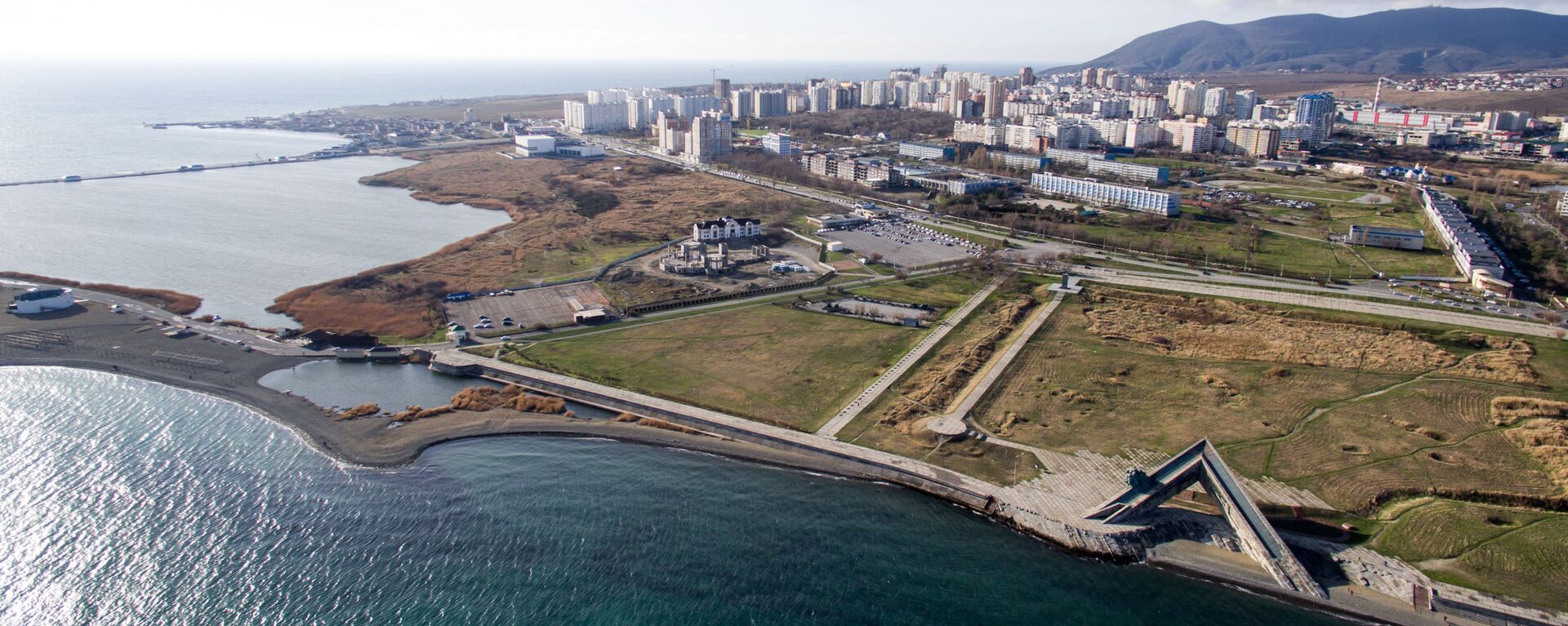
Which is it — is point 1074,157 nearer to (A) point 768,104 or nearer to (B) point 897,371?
(A) point 768,104

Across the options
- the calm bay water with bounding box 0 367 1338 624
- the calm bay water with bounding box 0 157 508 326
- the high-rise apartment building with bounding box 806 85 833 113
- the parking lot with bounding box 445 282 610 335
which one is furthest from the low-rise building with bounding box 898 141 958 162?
the calm bay water with bounding box 0 367 1338 624

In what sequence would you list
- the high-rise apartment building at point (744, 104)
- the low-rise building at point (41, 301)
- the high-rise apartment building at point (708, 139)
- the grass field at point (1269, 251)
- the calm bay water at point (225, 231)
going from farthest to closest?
1. the high-rise apartment building at point (744, 104)
2. the high-rise apartment building at point (708, 139)
3. the grass field at point (1269, 251)
4. the calm bay water at point (225, 231)
5. the low-rise building at point (41, 301)

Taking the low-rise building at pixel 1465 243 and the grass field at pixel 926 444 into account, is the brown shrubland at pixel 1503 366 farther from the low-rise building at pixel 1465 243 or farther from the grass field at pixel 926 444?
the grass field at pixel 926 444

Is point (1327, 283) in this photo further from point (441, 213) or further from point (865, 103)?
point (865, 103)

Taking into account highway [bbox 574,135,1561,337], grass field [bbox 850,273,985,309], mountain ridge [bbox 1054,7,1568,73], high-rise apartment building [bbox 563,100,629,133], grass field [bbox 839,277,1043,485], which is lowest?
grass field [bbox 839,277,1043,485]

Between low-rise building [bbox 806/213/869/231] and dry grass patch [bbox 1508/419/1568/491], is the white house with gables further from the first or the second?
dry grass patch [bbox 1508/419/1568/491]

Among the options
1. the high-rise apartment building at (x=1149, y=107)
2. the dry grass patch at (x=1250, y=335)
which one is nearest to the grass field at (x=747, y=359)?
the dry grass patch at (x=1250, y=335)

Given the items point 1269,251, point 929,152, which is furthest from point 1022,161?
point 1269,251

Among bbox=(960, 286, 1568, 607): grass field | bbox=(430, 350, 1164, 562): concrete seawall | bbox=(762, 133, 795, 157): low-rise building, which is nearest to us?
bbox=(960, 286, 1568, 607): grass field
